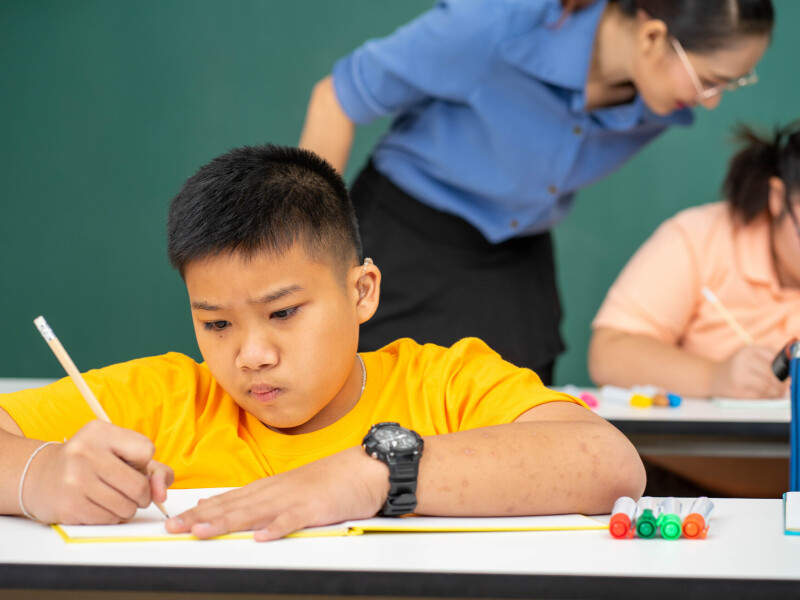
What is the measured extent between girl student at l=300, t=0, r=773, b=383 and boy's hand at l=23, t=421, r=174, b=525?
111cm

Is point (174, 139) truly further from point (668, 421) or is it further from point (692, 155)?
point (668, 421)

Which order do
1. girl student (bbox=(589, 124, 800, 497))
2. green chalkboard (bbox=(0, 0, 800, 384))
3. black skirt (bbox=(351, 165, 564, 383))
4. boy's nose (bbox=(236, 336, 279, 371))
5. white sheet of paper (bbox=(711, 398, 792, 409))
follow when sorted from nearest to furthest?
boy's nose (bbox=(236, 336, 279, 371)) < white sheet of paper (bbox=(711, 398, 792, 409)) < black skirt (bbox=(351, 165, 564, 383)) < girl student (bbox=(589, 124, 800, 497)) < green chalkboard (bbox=(0, 0, 800, 384))

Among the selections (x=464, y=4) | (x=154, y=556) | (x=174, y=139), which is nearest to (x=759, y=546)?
(x=154, y=556)

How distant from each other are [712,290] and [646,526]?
5.11 ft

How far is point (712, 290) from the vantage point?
2229 millimetres

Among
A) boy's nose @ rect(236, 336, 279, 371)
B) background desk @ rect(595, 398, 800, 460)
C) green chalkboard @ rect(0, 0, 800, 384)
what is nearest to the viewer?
boy's nose @ rect(236, 336, 279, 371)

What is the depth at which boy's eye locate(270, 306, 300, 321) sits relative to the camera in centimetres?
98

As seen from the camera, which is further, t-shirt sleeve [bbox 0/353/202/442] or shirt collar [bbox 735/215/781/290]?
shirt collar [bbox 735/215/781/290]

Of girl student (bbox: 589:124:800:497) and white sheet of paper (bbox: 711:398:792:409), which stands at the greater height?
girl student (bbox: 589:124:800:497)

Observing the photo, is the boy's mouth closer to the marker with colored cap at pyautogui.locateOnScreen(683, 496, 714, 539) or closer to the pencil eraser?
the marker with colored cap at pyautogui.locateOnScreen(683, 496, 714, 539)

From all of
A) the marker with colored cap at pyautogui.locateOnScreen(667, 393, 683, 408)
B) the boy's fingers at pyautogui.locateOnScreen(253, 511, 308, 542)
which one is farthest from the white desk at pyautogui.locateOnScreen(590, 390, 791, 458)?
the boy's fingers at pyautogui.locateOnScreen(253, 511, 308, 542)

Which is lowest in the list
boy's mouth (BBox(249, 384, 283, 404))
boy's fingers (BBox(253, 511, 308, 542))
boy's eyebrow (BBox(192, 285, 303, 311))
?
boy's fingers (BBox(253, 511, 308, 542))

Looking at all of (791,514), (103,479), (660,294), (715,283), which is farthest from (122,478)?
(715,283)

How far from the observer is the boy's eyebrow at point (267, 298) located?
0.96 meters
